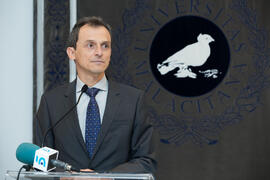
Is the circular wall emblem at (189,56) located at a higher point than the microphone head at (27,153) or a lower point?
higher

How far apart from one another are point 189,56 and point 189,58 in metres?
0.02

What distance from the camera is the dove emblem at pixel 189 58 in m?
2.77

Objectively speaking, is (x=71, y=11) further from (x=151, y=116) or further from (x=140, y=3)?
(x=151, y=116)

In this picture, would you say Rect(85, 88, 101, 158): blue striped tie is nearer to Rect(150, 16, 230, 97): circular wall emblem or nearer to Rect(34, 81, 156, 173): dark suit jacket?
Rect(34, 81, 156, 173): dark suit jacket

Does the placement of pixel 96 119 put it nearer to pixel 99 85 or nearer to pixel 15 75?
pixel 99 85

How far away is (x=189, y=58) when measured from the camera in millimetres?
2775

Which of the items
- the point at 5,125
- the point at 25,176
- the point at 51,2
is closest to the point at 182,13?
the point at 51,2

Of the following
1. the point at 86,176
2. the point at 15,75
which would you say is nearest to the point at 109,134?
the point at 86,176

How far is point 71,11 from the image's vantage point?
273 centimetres

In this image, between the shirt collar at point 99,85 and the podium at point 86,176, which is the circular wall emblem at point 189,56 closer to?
the shirt collar at point 99,85

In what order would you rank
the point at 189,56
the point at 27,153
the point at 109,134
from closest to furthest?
the point at 27,153 < the point at 109,134 < the point at 189,56

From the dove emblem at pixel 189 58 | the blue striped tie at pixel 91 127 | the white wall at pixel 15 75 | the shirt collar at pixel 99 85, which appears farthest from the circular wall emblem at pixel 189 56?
the blue striped tie at pixel 91 127

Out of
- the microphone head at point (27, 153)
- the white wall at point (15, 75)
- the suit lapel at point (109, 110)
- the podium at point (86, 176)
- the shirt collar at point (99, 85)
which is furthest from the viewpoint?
the white wall at point (15, 75)

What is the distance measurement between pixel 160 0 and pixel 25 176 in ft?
6.71
